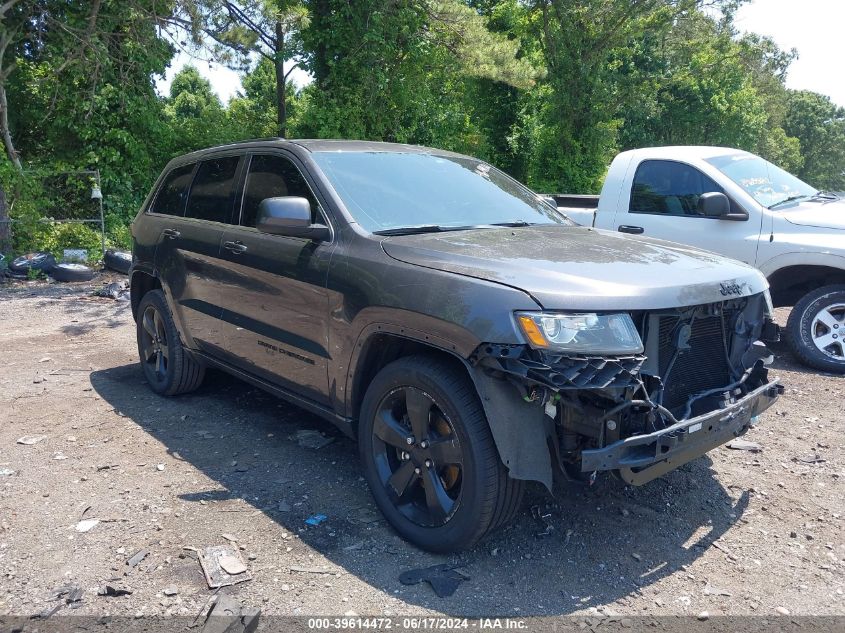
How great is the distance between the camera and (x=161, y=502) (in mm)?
3920

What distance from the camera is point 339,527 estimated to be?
3.66m

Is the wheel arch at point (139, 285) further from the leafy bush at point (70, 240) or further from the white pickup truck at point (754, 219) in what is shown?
the leafy bush at point (70, 240)

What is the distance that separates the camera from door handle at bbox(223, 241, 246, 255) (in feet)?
14.8

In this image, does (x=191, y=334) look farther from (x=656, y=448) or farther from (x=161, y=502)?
(x=656, y=448)

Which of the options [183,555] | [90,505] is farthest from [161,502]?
[183,555]

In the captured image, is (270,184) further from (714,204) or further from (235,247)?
(714,204)

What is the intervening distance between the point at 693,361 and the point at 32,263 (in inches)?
460

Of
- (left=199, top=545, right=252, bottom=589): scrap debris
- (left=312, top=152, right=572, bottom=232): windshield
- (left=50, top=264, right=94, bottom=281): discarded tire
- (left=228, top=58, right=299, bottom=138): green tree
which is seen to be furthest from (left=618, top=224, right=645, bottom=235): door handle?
(left=228, top=58, right=299, bottom=138): green tree

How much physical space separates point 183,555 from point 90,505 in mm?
862

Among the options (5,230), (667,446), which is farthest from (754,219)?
(5,230)

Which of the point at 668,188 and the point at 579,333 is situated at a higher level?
the point at 668,188

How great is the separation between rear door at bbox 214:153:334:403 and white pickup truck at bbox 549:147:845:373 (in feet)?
13.2

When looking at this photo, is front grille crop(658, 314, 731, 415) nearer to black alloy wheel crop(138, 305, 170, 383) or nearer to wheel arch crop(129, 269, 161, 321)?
black alloy wheel crop(138, 305, 170, 383)

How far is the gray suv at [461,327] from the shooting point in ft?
9.53
